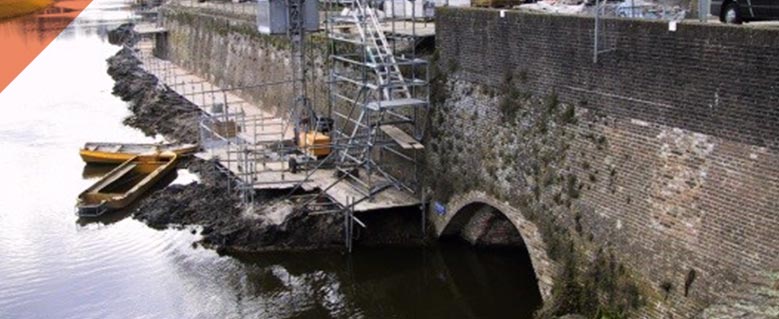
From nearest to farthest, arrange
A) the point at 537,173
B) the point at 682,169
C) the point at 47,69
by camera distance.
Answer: the point at 682,169
the point at 537,173
the point at 47,69

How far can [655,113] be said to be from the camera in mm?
14750

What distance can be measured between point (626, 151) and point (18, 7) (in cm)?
8224

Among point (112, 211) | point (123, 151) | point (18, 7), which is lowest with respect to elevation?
point (112, 211)

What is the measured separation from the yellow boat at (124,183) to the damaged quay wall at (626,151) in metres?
12.4

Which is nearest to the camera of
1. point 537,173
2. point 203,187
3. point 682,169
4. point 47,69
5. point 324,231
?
point 682,169

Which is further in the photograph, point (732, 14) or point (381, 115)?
point (381, 115)

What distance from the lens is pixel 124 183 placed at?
30203mm

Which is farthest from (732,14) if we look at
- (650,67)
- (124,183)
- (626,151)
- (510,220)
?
(124,183)

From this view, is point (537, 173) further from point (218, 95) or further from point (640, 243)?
point (218, 95)

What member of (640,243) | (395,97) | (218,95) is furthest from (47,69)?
(640,243)

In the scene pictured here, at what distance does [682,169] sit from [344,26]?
15058 millimetres

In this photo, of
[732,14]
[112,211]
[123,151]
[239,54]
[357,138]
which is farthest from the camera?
[239,54]

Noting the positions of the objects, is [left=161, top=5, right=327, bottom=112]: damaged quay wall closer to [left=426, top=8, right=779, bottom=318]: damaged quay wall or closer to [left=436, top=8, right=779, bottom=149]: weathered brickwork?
[left=426, top=8, right=779, bottom=318]: damaged quay wall

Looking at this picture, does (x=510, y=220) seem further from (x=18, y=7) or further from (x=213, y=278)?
(x=18, y=7)
